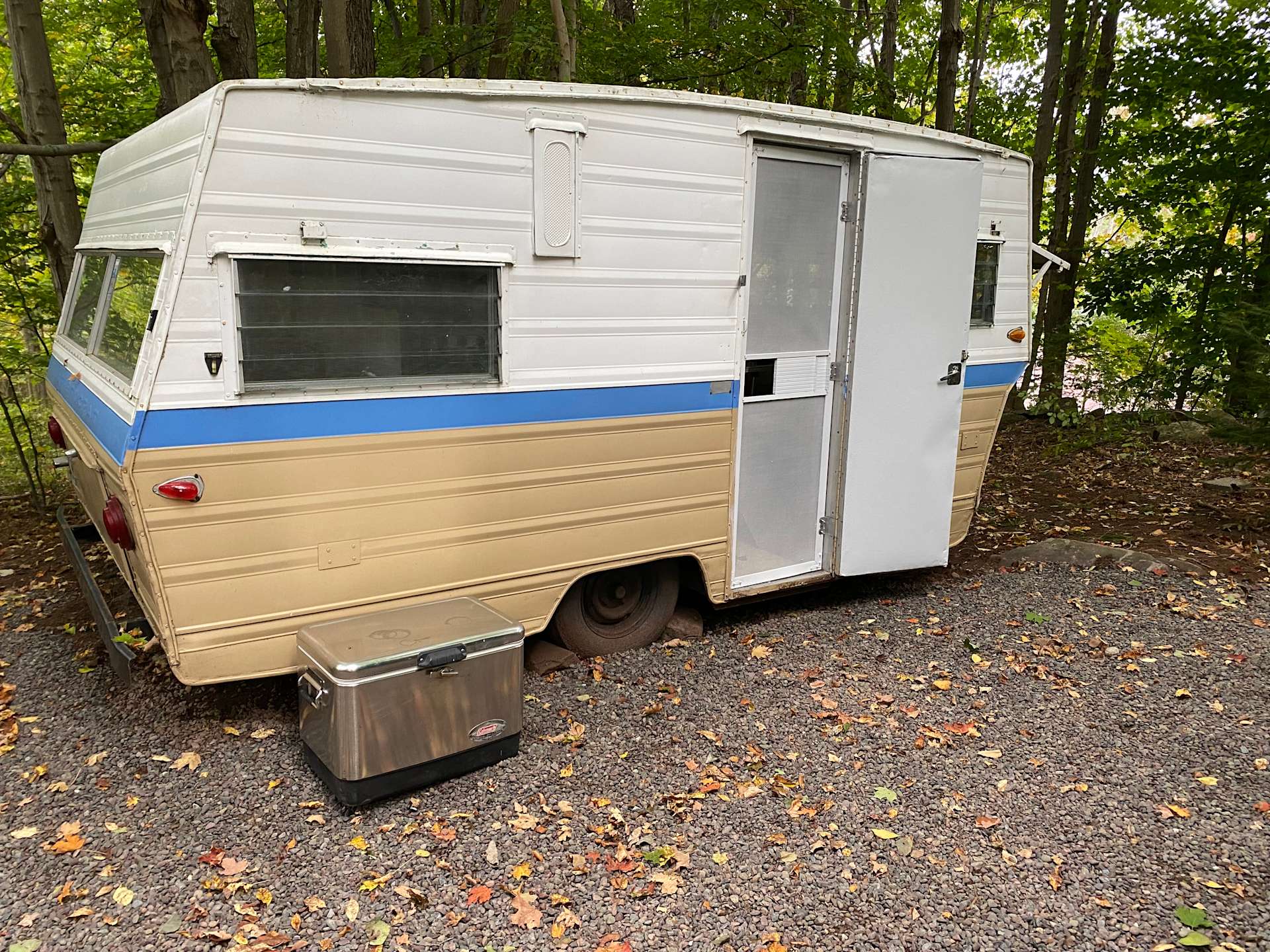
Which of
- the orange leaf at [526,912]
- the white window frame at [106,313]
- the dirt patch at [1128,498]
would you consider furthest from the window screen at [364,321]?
the dirt patch at [1128,498]

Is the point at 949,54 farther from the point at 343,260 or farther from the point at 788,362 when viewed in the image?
the point at 343,260

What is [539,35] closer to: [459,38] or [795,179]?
[459,38]

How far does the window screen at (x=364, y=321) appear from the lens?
3.40m

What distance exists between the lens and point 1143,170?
11.2 m

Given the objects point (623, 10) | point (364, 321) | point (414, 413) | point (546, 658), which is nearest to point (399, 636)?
point (414, 413)

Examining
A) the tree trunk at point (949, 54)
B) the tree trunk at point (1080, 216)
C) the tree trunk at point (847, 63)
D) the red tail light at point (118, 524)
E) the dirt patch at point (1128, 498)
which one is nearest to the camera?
the red tail light at point (118, 524)

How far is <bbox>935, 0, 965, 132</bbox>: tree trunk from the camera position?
8.23m

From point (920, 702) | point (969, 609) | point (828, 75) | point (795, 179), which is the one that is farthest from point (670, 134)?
point (828, 75)

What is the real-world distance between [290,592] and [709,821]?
6.10ft

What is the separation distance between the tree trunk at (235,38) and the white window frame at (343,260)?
4.03 m

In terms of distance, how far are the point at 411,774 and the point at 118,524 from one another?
4.87 feet

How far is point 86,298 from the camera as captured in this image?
4.87 meters

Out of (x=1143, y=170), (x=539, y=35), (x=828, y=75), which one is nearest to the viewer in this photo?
(x=539, y=35)

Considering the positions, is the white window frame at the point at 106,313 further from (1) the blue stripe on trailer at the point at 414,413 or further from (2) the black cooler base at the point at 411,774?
(2) the black cooler base at the point at 411,774
